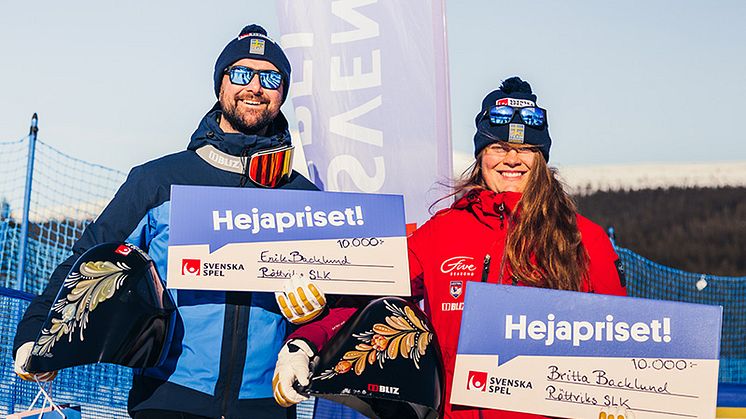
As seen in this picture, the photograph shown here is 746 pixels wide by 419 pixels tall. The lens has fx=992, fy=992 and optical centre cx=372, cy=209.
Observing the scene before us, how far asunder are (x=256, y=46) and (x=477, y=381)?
1420 mm

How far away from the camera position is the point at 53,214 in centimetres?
971

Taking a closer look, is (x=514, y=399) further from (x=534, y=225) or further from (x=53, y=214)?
(x=53, y=214)

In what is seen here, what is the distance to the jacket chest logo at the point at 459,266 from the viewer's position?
3.21m

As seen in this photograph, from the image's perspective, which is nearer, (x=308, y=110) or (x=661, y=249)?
(x=308, y=110)

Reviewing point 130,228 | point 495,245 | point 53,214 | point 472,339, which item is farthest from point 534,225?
point 53,214

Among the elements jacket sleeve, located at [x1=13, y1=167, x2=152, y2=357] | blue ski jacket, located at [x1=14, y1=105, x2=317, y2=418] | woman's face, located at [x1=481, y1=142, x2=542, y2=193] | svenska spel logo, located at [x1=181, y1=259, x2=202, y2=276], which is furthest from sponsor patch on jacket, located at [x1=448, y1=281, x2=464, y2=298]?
jacket sleeve, located at [x1=13, y1=167, x2=152, y2=357]

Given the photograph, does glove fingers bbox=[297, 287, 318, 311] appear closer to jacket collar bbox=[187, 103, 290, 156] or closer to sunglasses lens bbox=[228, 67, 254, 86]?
jacket collar bbox=[187, 103, 290, 156]

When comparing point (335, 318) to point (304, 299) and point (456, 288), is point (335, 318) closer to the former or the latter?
point (304, 299)

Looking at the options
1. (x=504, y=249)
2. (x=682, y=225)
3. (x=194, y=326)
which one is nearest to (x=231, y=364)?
(x=194, y=326)

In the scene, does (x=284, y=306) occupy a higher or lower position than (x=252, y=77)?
lower

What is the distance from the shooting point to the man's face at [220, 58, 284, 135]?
338 cm

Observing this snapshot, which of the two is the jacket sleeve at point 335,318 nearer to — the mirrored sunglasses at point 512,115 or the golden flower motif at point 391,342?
the golden flower motif at point 391,342

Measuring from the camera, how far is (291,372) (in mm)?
2871

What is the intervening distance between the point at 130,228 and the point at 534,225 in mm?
1314
